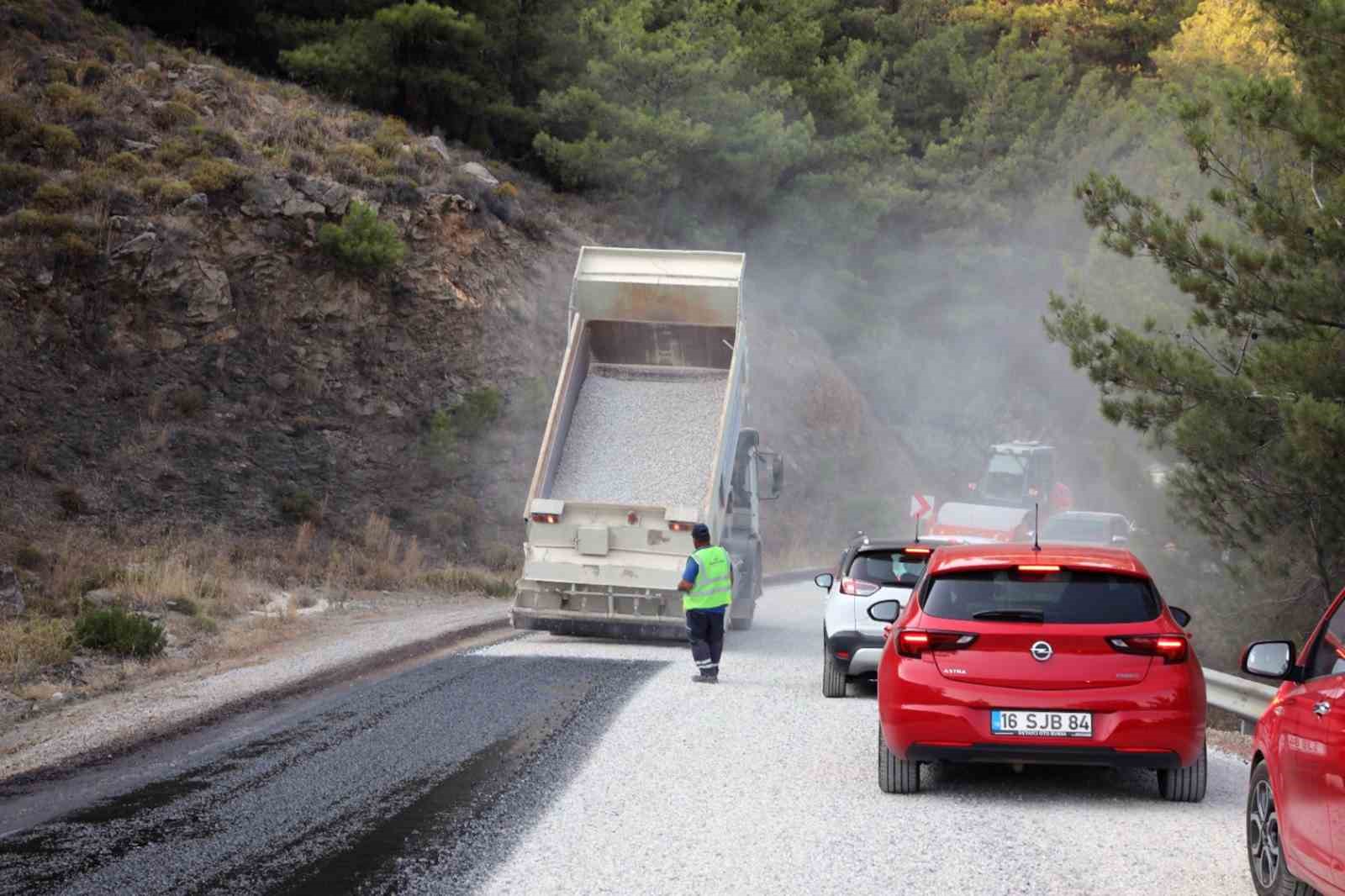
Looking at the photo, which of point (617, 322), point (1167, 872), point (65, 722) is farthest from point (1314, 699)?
point (617, 322)

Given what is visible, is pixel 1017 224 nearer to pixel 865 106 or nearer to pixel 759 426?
pixel 865 106

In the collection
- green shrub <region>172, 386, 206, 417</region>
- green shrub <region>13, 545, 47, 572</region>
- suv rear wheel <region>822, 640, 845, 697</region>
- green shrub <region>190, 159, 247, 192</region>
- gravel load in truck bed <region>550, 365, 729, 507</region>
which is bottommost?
suv rear wheel <region>822, 640, 845, 697</region>

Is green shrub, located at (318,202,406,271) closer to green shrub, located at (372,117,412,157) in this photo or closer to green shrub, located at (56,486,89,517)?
green shrub, located at (372,117,412,157)

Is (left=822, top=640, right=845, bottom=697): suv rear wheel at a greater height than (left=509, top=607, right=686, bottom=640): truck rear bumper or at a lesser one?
lesser

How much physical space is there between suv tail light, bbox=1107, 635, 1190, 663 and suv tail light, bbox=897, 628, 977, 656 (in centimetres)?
84

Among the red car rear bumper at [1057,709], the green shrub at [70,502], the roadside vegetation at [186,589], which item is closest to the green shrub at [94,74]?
the roadside vegetation at [186,589]

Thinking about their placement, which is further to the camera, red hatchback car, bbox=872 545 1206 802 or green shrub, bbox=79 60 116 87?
green shrub, bbox=79 60 116 87

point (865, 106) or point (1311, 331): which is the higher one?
point (865, 106)

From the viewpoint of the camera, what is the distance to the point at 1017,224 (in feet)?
186

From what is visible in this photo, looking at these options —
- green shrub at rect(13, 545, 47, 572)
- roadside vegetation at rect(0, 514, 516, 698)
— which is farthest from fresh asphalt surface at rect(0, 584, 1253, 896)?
green shrub at rect(13, 545, 47, 572)

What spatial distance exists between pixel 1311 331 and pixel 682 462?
7.49 meters

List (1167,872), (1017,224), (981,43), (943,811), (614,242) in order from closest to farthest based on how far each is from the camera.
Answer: (1167,872)
(943,811)
(614,242)
(1017,224)
(981,43)

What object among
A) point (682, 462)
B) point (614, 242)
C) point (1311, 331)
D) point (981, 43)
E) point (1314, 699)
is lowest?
point (1314, 699)

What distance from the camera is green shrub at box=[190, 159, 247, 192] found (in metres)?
34.5
